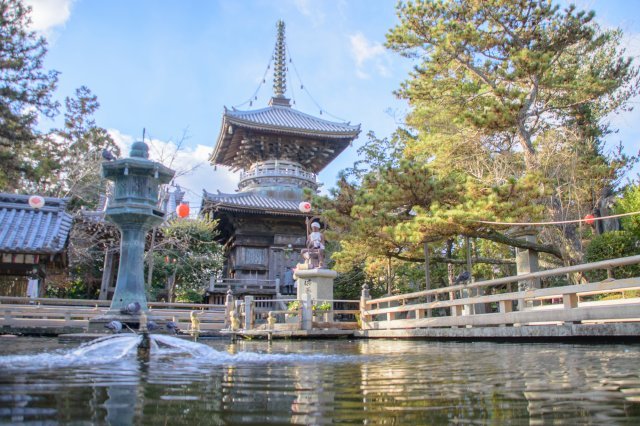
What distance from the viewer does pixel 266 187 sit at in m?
27.8

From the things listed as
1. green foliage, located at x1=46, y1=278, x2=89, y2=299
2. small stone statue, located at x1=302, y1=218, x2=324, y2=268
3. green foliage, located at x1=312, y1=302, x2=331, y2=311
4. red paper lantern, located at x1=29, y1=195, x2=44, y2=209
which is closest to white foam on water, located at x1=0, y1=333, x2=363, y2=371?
red paper lantern, located at x1=29, y1=195, x2=44, y2=209

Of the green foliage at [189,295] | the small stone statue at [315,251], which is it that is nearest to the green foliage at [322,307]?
the small stone statue at [315,251]

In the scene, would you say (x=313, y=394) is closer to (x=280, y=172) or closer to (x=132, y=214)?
(x=132, y=214)

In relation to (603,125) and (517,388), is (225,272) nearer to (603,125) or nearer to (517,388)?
(603,125)

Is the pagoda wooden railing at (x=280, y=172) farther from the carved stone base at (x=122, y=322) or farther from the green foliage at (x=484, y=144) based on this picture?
the carved stone base at (x=122, y=322)

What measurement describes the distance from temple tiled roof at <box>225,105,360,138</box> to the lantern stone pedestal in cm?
1771

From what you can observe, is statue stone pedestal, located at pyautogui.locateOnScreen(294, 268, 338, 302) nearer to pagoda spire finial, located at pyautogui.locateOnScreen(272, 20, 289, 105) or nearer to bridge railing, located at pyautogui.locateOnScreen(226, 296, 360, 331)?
bridge railing, located at pyautogui.locateOnScreen(226, 296, 360, 331)

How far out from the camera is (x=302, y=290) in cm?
1795

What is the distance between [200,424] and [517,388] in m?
1.84

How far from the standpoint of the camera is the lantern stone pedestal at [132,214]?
896 centimetres

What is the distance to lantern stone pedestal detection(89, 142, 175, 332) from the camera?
8.96m

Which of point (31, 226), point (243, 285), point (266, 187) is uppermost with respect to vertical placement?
point (266, 187)

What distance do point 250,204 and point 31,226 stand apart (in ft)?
41.6

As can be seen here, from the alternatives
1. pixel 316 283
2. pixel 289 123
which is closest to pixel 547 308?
pixel 316 283
